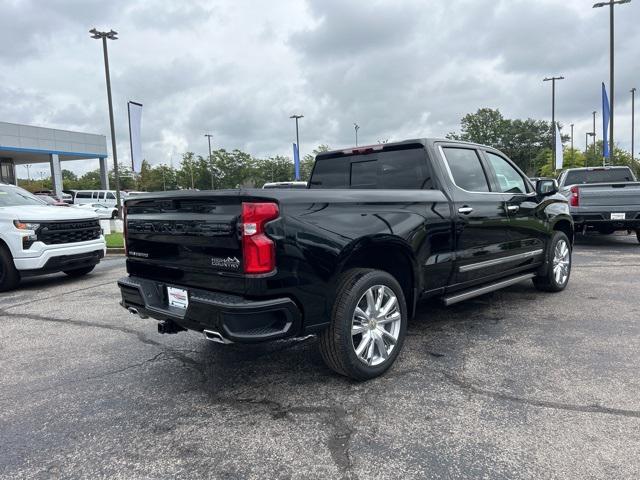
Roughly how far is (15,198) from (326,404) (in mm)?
7315

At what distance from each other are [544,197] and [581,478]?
4080mm

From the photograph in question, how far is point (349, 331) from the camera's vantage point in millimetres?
3275

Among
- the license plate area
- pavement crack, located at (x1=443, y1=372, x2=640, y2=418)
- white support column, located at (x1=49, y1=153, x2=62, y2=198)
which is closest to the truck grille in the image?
the license plate area

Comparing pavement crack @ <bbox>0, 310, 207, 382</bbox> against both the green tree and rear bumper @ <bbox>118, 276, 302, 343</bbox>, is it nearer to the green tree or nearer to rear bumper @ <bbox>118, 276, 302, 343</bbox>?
rear bumper @ <bbox>118, 276, 302, 343</bbox>

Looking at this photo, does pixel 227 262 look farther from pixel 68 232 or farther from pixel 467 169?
pixel 68 232

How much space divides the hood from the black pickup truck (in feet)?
13.8

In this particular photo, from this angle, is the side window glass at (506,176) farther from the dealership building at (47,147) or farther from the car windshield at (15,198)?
the dealership building at (47,147)

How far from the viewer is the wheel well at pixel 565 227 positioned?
20.4 ft

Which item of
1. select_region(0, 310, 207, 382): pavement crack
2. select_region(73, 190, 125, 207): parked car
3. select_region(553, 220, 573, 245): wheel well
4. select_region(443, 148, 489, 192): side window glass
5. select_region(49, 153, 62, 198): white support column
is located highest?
select_region(49, 153, 62, 198): white support column

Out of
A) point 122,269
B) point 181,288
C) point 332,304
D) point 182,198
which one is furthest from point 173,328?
point 122,269

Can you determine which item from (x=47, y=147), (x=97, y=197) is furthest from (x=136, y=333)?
(x=47, y=147)

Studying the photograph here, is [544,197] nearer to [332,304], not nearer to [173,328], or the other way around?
[332,304]

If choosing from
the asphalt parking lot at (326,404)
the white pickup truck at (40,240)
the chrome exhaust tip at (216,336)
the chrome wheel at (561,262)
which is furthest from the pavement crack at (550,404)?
the white pickup truck at (40,240)

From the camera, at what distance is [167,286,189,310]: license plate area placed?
326 cm
